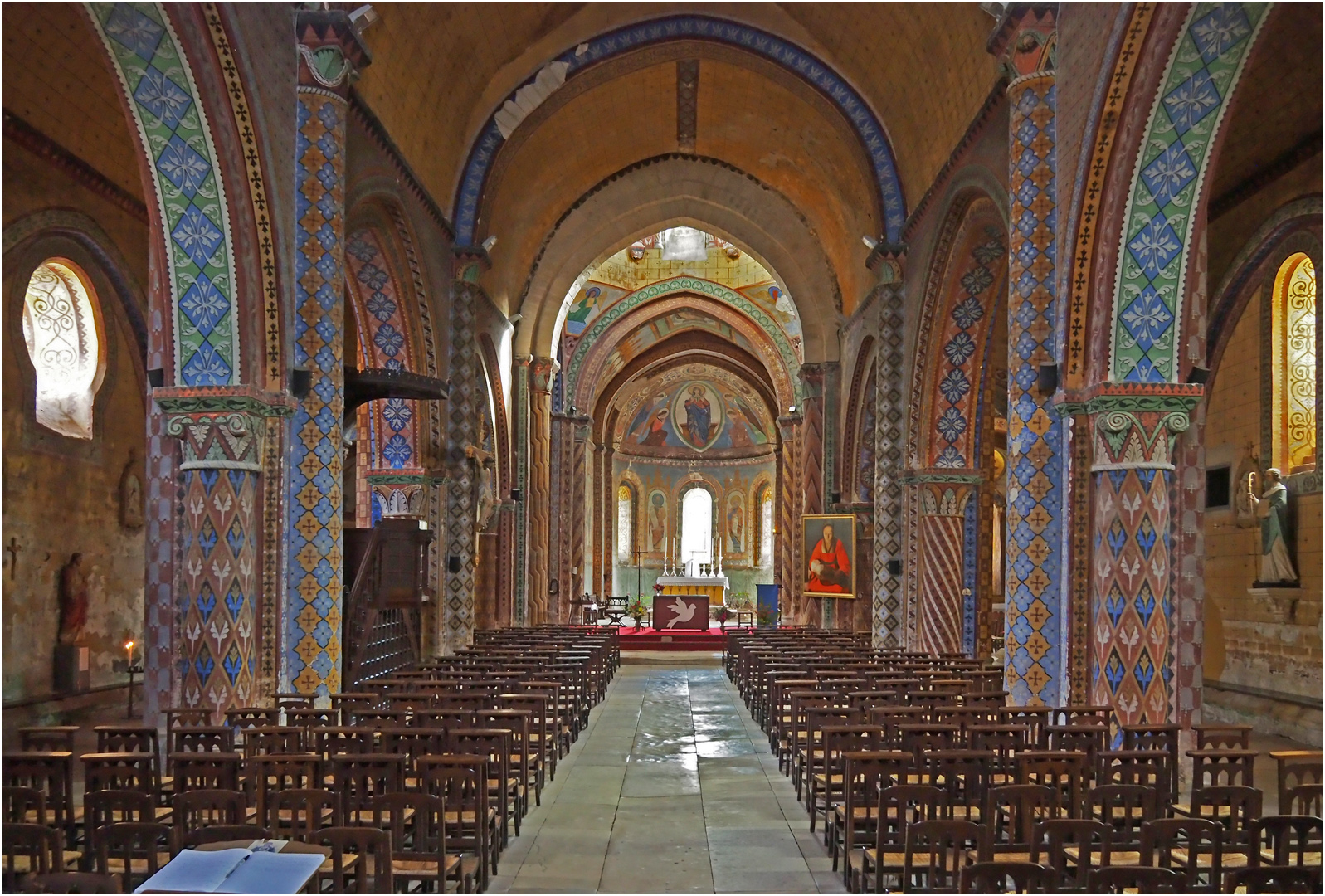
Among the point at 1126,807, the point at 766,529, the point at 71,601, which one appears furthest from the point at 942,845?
the point at 766,529

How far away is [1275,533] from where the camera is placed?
566 inches

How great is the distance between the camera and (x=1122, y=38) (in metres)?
9.99

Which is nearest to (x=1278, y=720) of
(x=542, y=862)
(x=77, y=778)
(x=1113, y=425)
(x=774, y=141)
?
(x=1113, y=425)

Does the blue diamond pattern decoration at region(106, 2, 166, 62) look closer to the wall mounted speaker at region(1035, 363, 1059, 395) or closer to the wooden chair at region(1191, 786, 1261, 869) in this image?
the wall mounted speaker at region(1035, 363, 1059, 395)

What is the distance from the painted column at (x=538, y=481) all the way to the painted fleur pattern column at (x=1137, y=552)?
1894 cm

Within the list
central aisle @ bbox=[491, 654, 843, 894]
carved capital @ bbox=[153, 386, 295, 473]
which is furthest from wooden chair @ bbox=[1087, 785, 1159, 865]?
carved capital @ bbox=[153, 386, 295, 473]

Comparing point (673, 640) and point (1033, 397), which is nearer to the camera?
point (1033, 397)

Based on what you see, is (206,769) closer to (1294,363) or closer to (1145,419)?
(1145,419)

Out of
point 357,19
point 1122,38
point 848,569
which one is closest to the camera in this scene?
point 1122,38

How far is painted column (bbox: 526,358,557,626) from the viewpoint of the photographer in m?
28.5

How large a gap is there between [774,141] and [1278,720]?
15605mm

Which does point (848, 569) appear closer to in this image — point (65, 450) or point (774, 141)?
point (774, 141)

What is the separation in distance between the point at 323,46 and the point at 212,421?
4.62 m

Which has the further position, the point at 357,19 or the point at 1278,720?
the point at 1278,720
